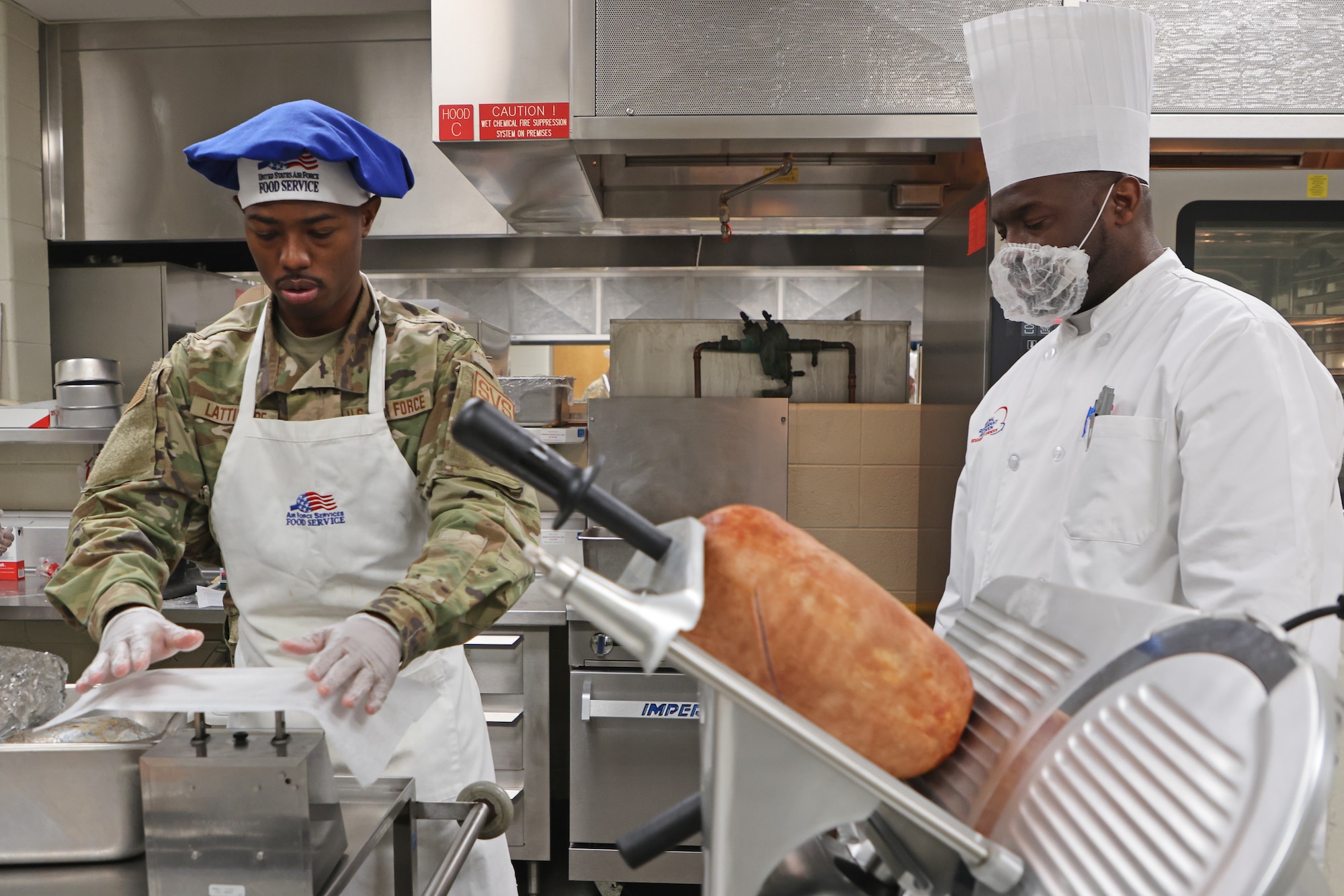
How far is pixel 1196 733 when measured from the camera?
1.19ft

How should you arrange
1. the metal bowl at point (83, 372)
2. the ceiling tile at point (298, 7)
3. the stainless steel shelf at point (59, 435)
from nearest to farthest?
the stainless steel shelf at point (59, 435) < the metal bowl at point (83, 372) < the ceiling tile at point (298, 7)

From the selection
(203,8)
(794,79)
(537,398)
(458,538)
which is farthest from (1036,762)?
(203,8)

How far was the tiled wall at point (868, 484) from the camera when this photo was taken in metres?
2.41

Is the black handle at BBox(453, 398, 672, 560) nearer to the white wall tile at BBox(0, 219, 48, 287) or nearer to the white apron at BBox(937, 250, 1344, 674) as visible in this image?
the white apron at BBox(937, 250, 1344, 674)

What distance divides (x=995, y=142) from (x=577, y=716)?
1.82 metres

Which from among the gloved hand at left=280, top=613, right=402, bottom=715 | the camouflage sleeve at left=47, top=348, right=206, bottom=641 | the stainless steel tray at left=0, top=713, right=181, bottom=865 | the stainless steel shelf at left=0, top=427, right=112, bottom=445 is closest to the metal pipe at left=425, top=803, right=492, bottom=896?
the gloved hand at left=280, top=613, right=402, bottom=715

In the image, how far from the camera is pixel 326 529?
1413mm

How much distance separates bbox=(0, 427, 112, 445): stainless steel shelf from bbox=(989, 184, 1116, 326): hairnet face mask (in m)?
2.61

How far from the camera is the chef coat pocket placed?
1.21 metres

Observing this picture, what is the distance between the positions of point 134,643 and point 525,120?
1.51 meters

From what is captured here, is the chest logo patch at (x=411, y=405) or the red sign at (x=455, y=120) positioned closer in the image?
the chest logo patch at (x=411, y=405)

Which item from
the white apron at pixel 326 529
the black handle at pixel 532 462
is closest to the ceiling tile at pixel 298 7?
the white apron at pixel 326 529

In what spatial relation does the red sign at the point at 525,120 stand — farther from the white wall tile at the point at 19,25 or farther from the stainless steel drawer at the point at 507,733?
the white wall tile at the point at 19,25

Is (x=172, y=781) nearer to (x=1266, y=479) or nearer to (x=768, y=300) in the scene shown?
(x=1266, y=479)
